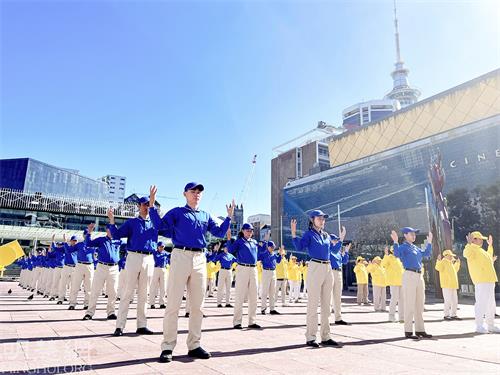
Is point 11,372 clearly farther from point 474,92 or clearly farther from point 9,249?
point 474,92

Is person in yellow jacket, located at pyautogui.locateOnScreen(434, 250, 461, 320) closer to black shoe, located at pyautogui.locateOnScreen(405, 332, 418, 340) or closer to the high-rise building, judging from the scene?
black shoe, located at pyautogui.locateOnScreen(405, 332, 418, 340)

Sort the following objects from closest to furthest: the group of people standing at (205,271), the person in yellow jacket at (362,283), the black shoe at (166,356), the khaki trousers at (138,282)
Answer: the black shoe at (166,356) → the group of people standing at (205,271) → the khaki trousers at (138,282) → the person in yellow jacket at (362,283)

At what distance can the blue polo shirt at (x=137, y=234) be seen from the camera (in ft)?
22.2

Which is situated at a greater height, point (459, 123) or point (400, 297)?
point (459, 123)

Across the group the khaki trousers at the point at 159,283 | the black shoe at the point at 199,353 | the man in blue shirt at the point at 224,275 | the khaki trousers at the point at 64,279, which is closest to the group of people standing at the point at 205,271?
the black shoe at the point at 199,353

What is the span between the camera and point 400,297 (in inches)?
395

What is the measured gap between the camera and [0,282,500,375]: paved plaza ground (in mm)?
4129

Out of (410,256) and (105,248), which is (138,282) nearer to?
(105,248)

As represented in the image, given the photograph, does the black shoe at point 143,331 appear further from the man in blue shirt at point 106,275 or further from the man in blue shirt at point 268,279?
the man in blue shirt at point 268,279

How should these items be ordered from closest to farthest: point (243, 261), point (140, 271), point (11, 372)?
1. point (11, 372)
2. point (140, 271)
3. point (243, 261)

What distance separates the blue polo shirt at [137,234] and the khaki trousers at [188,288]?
1920 millimetres

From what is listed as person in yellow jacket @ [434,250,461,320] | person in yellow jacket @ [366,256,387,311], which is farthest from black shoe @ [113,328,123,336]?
person in yellow jacket @ [366,256,387,311]

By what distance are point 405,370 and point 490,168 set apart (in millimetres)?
27531

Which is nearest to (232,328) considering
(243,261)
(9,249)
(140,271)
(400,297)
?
(243,261)
